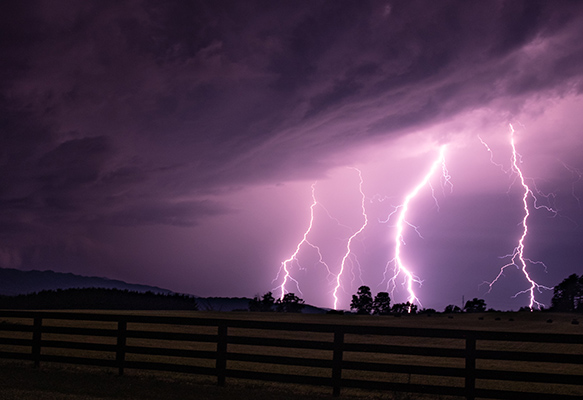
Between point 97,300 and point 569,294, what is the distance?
69.9 meters

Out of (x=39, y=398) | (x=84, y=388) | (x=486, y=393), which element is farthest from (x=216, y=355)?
(x=486, y=393)

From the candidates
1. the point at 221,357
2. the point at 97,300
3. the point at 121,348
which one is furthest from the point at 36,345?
the point at 97,300

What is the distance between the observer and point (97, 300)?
53.8m

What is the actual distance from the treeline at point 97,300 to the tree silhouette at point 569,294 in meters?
56.0

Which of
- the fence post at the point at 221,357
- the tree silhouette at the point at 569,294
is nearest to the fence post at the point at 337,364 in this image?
the fence post at the point at 221,357

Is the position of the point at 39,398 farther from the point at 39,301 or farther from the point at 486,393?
the point at 39,301

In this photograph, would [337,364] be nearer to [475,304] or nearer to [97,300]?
[97,300]

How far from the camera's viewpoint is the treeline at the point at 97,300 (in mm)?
49013

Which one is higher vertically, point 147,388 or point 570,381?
point 570,381

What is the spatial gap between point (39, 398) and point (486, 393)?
310 inches

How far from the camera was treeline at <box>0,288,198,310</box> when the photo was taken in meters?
49.0

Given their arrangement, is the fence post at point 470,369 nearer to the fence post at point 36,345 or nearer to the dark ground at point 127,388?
the dark ground at point 127,388

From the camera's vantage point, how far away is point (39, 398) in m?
8.95

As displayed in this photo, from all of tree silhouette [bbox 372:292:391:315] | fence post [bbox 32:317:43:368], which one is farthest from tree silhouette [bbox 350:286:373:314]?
fence post [bbox 32:317:43:368]
